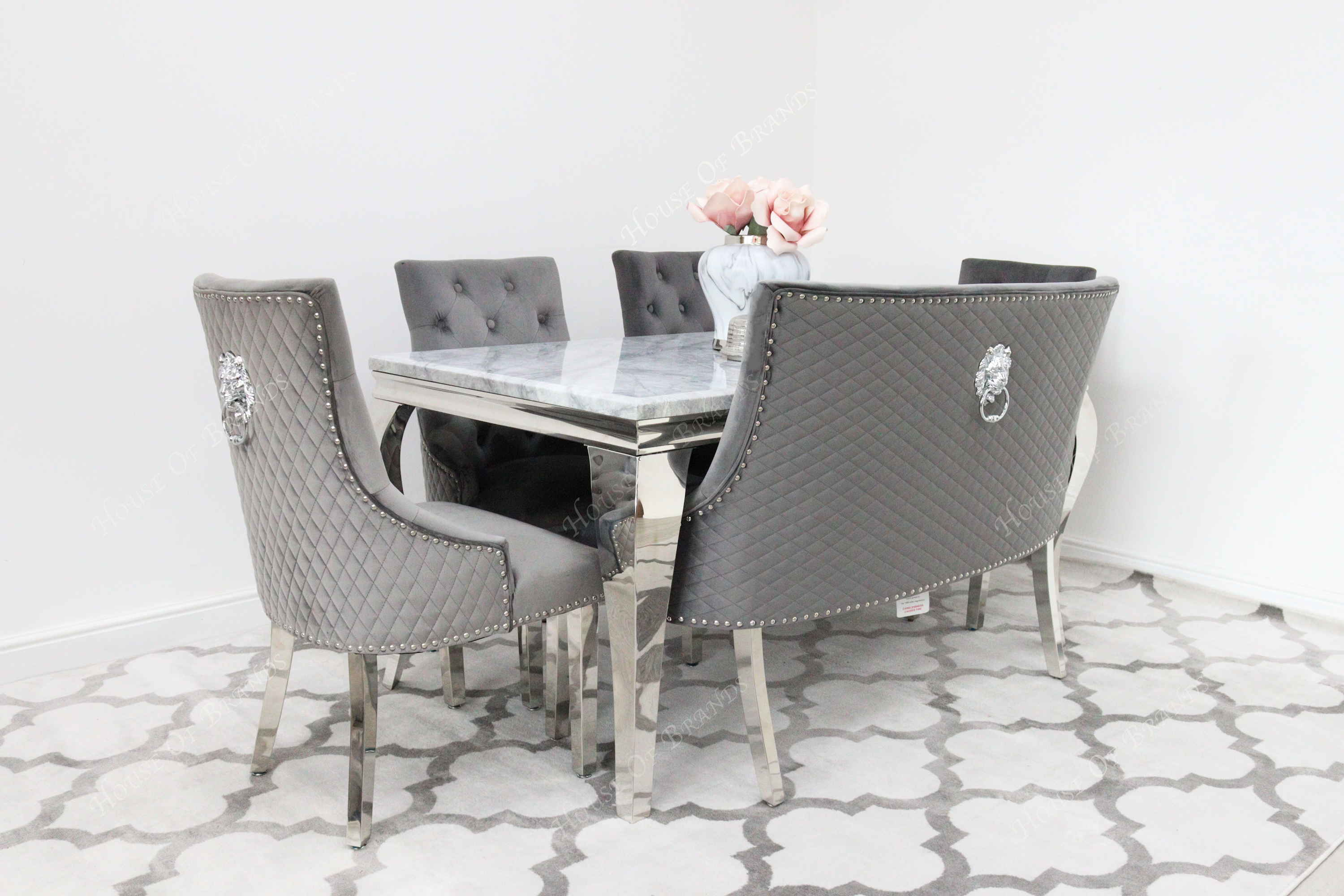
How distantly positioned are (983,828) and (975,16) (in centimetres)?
260

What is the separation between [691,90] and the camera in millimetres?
3385

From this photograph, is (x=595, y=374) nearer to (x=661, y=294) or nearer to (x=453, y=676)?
(x=453, y=676)

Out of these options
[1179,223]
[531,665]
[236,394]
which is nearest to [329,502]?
[236,394]

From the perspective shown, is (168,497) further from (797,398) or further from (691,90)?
(691,90)

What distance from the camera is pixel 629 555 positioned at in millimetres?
1576

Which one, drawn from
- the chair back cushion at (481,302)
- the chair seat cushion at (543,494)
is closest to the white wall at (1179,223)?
the chair back cushion at (481,302)

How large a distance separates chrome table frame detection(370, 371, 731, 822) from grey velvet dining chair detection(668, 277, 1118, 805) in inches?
2.0

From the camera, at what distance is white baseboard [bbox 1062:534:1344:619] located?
2.64 m

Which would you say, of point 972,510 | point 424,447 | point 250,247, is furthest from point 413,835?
point 250,247

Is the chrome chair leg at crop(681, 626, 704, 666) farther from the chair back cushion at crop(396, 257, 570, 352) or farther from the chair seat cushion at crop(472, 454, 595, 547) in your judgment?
the chair back cushion at crop(396, 257, 570, 352)

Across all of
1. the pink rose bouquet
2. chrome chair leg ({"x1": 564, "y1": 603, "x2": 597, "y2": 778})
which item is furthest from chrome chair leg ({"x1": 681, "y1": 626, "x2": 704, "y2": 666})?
the pink rose bouquet

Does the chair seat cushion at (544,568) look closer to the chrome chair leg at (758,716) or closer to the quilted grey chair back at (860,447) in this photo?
the quilted grey chair back at (860,447)

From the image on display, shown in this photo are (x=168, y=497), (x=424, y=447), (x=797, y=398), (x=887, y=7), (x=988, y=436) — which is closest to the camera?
(x=797, y=398)

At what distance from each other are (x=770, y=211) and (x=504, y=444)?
2.56ft
